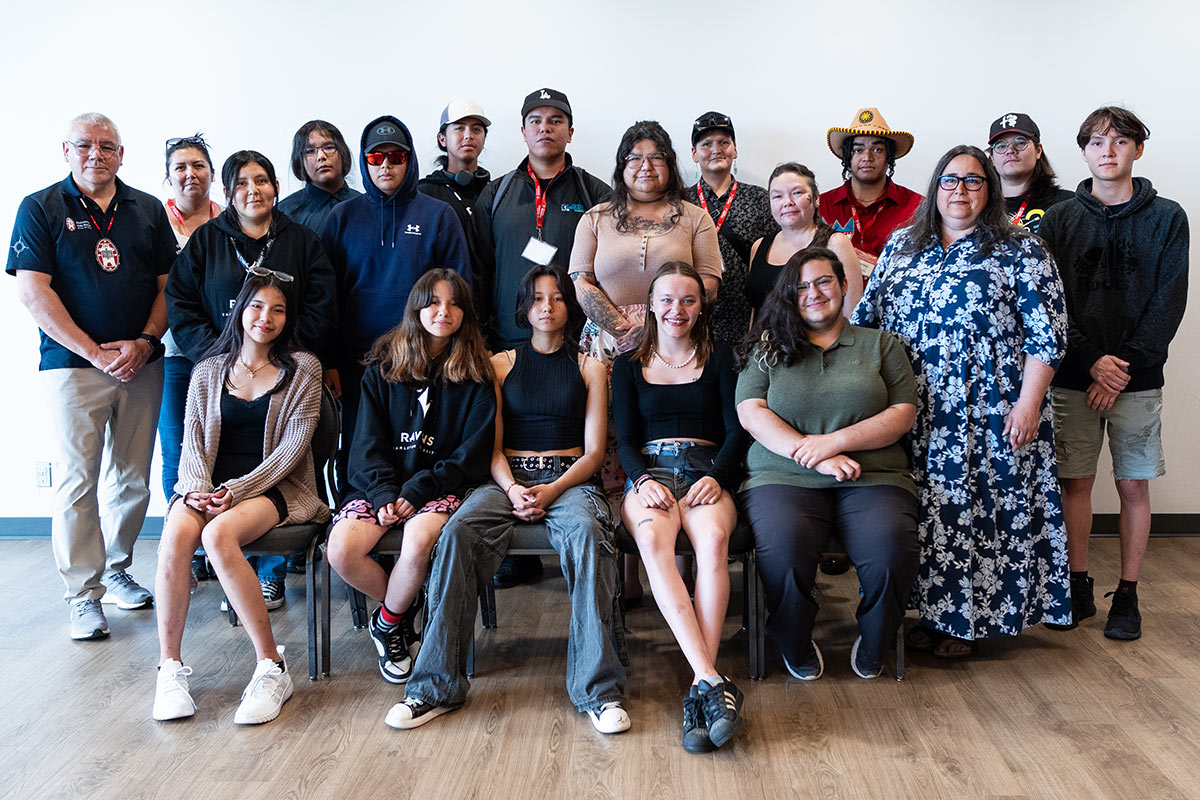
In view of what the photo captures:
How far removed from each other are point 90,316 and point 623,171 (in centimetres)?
194

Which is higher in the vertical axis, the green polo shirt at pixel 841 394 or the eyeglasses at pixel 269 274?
the eyeglasses at pixel 269 274

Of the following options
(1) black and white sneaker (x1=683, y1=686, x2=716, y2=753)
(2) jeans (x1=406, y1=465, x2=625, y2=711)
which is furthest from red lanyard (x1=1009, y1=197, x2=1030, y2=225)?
(1) black and white sneaker (x1=683, y1=686, x2=716, y2=753)

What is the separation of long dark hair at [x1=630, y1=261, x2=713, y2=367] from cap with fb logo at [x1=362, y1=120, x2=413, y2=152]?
111cm

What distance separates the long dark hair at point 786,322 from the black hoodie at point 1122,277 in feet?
3.06

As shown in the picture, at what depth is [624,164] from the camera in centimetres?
333

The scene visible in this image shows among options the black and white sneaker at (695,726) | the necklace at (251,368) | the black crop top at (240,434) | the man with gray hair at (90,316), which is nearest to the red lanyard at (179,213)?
the man with gray hair at (90,316)

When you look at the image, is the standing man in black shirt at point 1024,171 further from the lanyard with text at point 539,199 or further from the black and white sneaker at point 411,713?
the black and white sneaker at point 411,713

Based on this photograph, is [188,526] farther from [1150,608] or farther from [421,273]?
[1150,608]

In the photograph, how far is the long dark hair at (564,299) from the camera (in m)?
3.10

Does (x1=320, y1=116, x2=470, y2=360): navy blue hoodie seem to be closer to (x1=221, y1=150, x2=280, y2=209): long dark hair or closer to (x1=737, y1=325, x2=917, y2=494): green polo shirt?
(x1=221, y1=150, x2=280, y2=209): long dark hair

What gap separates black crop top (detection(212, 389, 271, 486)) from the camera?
9.78 ft

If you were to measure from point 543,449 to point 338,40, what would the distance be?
2425mm

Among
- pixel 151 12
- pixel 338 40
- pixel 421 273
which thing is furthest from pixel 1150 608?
pixel 151 12

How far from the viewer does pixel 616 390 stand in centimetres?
304
